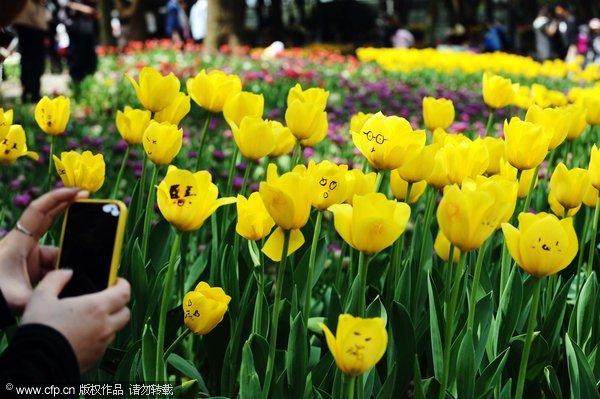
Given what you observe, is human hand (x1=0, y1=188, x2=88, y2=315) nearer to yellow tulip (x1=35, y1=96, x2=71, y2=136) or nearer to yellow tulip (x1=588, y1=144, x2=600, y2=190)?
yellow tulip (x1=35, y1=96, x2=71, y2=136)

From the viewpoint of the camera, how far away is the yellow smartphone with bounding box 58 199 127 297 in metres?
1.04

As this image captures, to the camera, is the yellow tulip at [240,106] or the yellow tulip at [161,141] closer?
the yellow tulip at [161,141]

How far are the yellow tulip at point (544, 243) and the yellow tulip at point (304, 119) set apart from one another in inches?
30.5

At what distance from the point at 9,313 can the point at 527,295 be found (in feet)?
3.84

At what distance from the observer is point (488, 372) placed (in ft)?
4.64

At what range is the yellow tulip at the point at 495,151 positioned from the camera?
Result: 179cm

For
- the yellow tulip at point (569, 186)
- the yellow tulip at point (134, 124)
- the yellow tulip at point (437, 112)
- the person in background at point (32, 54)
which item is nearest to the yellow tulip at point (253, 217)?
the yellow tulip at point (134, 124)

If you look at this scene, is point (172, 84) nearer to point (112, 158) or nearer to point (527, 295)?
point (527, 295)

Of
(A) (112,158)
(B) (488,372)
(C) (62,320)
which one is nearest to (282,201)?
(C) (62,320)

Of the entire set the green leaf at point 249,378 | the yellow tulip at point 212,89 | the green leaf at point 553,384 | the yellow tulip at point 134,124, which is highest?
the yellow tulip at point 212,89

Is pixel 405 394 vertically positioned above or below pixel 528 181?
below

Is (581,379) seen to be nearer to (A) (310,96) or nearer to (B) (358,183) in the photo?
(B) (358,183)

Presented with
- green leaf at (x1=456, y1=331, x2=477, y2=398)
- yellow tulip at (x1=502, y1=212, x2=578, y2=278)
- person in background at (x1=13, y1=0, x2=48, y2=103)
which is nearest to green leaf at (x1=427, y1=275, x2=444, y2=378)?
green leaf at (x1=456, y1=331, x2=477, y2=398)

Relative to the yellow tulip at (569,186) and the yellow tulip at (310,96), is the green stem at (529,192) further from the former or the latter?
the yellow tulip at (310,96)
